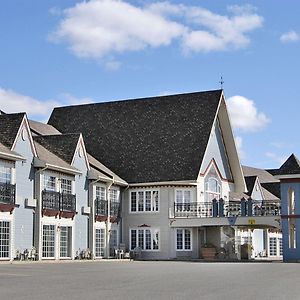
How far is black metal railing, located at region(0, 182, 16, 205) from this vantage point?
36219mm

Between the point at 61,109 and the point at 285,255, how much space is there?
76.8ft

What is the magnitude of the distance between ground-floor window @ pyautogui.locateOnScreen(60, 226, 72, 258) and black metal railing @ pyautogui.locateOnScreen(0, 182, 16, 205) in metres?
5.54

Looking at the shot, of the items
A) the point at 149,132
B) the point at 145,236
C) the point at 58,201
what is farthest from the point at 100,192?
the point at 149,132

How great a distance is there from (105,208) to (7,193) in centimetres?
1113

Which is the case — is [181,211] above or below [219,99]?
below

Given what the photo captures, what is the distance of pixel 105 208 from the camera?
46625 millimetres

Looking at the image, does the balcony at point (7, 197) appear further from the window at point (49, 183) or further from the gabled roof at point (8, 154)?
the window at point (49, 183)

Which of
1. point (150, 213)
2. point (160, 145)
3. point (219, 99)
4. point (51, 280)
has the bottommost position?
point (51, 280)

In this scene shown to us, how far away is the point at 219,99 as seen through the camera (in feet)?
172

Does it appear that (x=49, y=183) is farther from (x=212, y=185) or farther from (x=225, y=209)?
(x=212, y=185)

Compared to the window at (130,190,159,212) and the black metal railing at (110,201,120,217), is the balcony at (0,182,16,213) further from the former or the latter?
the window at (130,190,159,212)

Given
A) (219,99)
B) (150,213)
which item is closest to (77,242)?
(150,213)

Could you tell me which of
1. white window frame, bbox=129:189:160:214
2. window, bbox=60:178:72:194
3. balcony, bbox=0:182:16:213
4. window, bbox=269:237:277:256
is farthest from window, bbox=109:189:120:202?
window, bbox=269:237:277:256

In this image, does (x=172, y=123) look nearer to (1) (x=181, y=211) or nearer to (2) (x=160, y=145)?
(2) (x=160, y=145)
